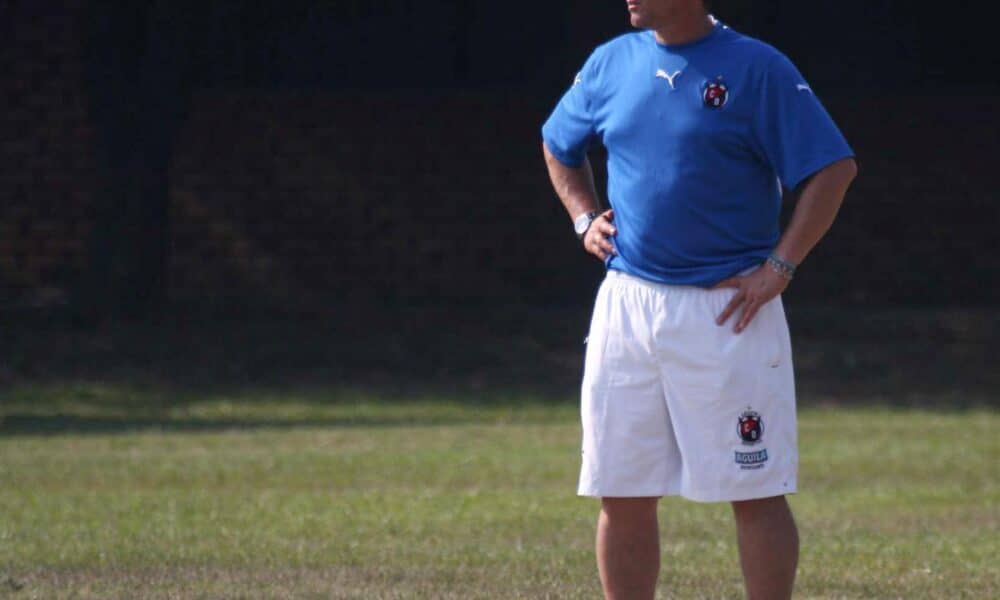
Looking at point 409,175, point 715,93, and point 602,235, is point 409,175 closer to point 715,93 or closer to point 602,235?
point 602,235

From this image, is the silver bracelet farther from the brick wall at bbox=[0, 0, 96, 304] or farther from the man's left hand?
the brick wall at bbox=[0, 0, 96, 304]

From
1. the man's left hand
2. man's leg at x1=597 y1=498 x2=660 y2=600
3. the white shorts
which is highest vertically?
the man's left hand

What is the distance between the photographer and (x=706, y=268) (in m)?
4.62

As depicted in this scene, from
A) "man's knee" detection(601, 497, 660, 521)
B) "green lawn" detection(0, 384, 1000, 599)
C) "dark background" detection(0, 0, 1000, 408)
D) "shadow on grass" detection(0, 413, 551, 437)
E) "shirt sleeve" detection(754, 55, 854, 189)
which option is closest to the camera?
"shirt sleeve" detection(754, 55, 854, 189)

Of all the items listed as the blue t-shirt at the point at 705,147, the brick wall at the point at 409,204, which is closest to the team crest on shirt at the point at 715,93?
the blue t-shirt at the point at 705,147

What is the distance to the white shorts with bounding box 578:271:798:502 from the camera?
4.56 meters

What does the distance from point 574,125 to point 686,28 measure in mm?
450

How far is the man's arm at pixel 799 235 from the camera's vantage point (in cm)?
453

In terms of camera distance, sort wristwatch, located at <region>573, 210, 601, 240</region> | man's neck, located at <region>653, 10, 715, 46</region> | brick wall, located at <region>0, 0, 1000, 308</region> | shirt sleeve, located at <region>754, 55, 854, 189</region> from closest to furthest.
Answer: shirt sleeve, located at <region>754, 55, 854, 189</region> → man's neck, located at <region>653, 10, 715, 46</region> → wristwatch, located at <region>573, 210, 601, 240</region> → brick wall, located at <region>0, 0, 1000, 308</region>

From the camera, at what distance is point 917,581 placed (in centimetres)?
657

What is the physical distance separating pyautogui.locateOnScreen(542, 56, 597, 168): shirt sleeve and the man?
7cm

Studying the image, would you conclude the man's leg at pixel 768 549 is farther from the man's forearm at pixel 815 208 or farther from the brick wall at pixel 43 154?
the brick wall at pixel 43 154

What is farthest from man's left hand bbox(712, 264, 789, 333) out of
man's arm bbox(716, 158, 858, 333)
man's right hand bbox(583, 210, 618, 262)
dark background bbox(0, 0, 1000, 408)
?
dark background bbox(0, 0, 1000, 408)

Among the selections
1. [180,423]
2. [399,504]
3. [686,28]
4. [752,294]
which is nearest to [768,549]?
[752,294]
